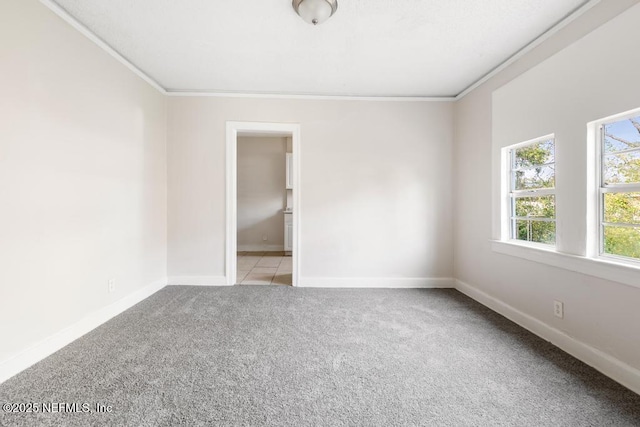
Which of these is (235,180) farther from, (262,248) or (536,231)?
(536,231)

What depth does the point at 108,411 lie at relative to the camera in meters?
1.33

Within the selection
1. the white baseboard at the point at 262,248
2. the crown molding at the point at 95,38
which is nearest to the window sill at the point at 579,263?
the crown molding at the point at 95,38

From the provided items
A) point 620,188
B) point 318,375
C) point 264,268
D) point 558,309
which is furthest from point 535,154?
point 264,268

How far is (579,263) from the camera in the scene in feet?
5.96

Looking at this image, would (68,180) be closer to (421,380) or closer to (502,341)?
(421,380)

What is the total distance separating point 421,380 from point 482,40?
2656 mm

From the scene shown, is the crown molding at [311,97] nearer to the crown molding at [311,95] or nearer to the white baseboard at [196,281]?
the crown molding at [311,95]

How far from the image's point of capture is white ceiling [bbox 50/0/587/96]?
1854mm

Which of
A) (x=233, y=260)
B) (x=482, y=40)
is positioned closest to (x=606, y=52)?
(x=482, y=40)

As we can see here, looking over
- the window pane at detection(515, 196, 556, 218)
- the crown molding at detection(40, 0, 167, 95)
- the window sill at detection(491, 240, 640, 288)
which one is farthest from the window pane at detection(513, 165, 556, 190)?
the crown molding at detection(40, 0, 167, 95)

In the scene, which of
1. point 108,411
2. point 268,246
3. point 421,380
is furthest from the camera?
point 268,246

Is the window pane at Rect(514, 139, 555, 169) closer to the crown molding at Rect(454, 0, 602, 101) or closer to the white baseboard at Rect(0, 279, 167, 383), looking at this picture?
the crown molding at Rect(454, 0, 602, 101)

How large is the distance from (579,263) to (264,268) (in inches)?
151

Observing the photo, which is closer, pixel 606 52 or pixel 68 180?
pixel 606 52
